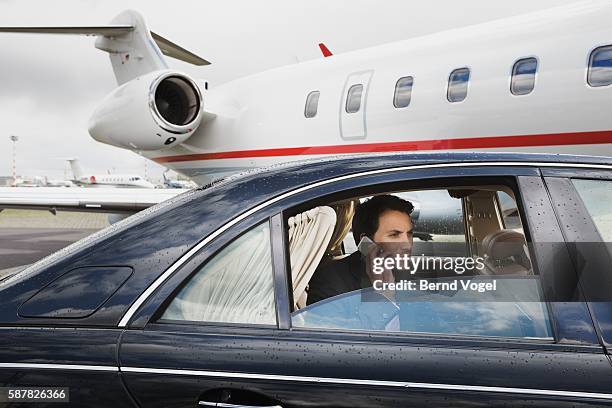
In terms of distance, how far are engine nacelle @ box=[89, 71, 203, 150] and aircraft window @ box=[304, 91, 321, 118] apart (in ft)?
7.34

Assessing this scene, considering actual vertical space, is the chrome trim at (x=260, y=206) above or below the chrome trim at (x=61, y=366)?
above

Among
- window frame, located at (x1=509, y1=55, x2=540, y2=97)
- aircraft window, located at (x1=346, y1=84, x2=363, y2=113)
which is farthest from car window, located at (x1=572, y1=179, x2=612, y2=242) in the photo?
aircraft window, located at (x1=346, y1=84, x2=363, y2=113)

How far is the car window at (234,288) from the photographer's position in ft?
5.51

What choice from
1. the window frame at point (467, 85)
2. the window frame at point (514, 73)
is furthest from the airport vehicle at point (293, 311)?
the window frame at point (467, 85)

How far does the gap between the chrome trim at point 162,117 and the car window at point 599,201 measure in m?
9.33

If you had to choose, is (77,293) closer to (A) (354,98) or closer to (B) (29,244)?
(A) (354,98)

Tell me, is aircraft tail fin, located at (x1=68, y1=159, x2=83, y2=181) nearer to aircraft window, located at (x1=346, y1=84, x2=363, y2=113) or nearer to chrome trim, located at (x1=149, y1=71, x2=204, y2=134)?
chrome trim, located at (x1=149, y1=71, x2=204, y2=134)

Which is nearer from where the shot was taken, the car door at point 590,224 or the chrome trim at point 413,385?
the chrome trim at point 413,385

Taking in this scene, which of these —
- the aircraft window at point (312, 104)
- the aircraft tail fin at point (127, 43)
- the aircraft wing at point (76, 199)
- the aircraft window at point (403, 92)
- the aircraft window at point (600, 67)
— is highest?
the aircraft tail fin at point (127, 43)

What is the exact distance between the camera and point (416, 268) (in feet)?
5.93

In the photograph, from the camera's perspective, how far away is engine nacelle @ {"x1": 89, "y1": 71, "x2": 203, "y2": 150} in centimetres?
1041

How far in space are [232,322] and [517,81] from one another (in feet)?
21.0

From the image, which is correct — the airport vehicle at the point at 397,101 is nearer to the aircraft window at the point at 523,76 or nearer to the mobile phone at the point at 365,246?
the aircraft window at the point at 523,76

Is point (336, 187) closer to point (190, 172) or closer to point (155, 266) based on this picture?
point (155, 266)
